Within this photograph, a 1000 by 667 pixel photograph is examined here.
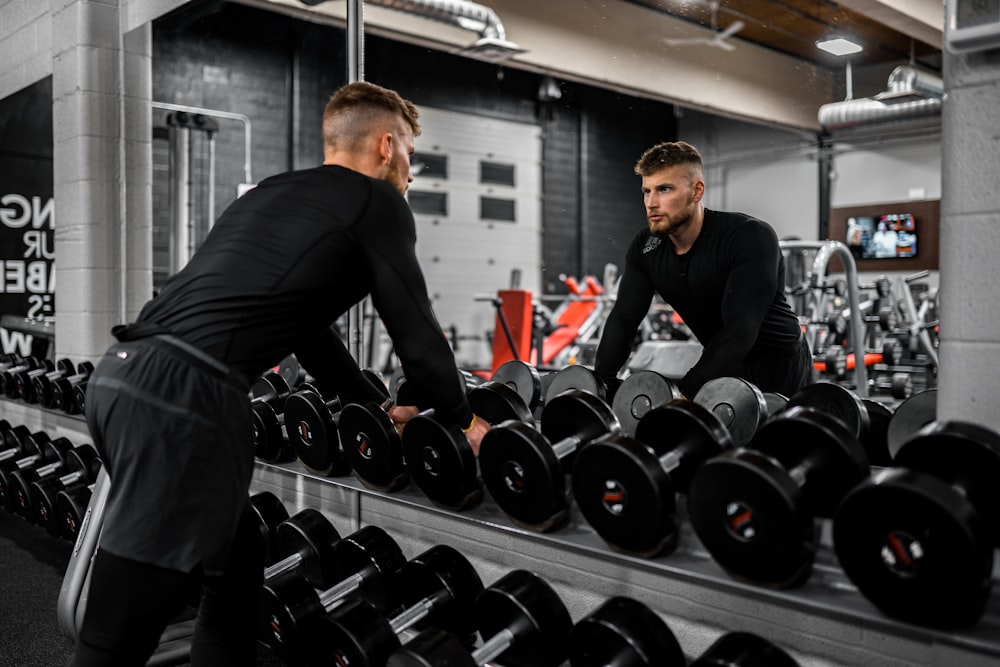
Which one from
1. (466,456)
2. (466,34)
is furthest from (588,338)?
(466,456)

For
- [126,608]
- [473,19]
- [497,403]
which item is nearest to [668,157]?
[497,403]

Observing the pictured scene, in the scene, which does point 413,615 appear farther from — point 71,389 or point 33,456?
point 33,456

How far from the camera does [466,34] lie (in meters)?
6.38

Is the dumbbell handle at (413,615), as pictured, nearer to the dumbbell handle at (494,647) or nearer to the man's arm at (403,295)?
the dumbbell handle at (494,647)

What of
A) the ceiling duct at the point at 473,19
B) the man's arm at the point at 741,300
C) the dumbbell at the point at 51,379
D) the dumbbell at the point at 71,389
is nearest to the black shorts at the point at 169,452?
the man's arm at the point at 741,300

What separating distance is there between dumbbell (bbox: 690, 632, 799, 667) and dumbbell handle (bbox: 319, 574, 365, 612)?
0.86 metres

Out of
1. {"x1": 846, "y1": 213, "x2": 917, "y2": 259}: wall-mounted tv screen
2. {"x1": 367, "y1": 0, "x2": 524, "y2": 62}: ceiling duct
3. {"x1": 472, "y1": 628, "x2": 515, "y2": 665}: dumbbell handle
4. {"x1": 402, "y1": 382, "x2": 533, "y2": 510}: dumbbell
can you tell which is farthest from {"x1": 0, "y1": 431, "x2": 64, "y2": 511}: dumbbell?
{"x1": 846, "y1": 213, "x2": 917, "y2": 259}: wall-mounted tv screen

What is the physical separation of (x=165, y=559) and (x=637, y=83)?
86.9 inches

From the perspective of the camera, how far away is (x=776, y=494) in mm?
1176

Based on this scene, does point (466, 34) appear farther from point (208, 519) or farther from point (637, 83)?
point (208, 519)

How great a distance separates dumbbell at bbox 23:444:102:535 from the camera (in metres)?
2.83

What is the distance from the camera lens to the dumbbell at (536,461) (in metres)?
1.49

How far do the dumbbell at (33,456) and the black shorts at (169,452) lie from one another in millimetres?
2006

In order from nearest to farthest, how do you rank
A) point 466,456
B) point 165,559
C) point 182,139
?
point 165,559
point 466,456
point 182,139
